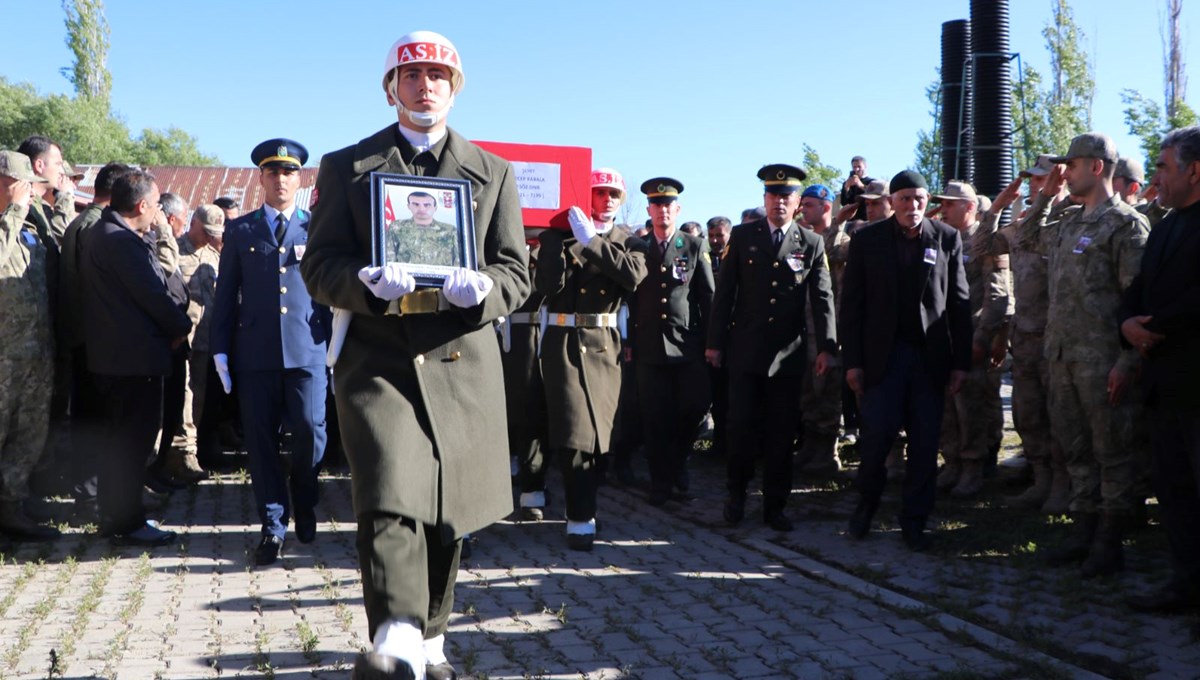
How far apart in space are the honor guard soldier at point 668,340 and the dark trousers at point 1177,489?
3805 mm

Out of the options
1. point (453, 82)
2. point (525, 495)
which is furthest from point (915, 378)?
point (453, 82)

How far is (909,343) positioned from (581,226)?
7.21 ft

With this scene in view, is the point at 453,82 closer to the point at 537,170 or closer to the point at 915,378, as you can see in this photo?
the point at 537,170

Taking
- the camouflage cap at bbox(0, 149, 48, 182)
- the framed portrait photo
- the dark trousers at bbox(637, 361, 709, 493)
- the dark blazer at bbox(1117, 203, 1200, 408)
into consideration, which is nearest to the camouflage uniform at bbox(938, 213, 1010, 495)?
the dark trousers at bbox(637, 361, 709, 493)

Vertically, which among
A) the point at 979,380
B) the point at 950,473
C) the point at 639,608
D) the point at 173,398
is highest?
the point at 979,380

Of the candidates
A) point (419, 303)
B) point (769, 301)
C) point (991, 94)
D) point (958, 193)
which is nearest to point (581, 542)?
point (769, 301)

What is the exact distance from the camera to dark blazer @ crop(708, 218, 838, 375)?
24.4 feet

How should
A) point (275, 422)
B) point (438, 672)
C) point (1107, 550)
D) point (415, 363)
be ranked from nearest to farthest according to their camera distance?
point (415, 363)
point (438, 672)
point (1107, 550)
point (275, 422)

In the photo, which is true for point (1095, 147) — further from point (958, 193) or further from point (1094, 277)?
point (958, 193)

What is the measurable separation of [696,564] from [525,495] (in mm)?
1727

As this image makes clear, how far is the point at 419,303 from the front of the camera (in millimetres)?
3750

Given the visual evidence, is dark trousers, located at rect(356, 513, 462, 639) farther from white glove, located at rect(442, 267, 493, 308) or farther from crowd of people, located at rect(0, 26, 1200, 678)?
white glove, located at rect(442, 267, 493, 308)

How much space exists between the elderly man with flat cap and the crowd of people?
0.02 meters

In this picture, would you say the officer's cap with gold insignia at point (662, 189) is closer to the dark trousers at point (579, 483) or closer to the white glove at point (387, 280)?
the dark trousers at point (579, 483)
